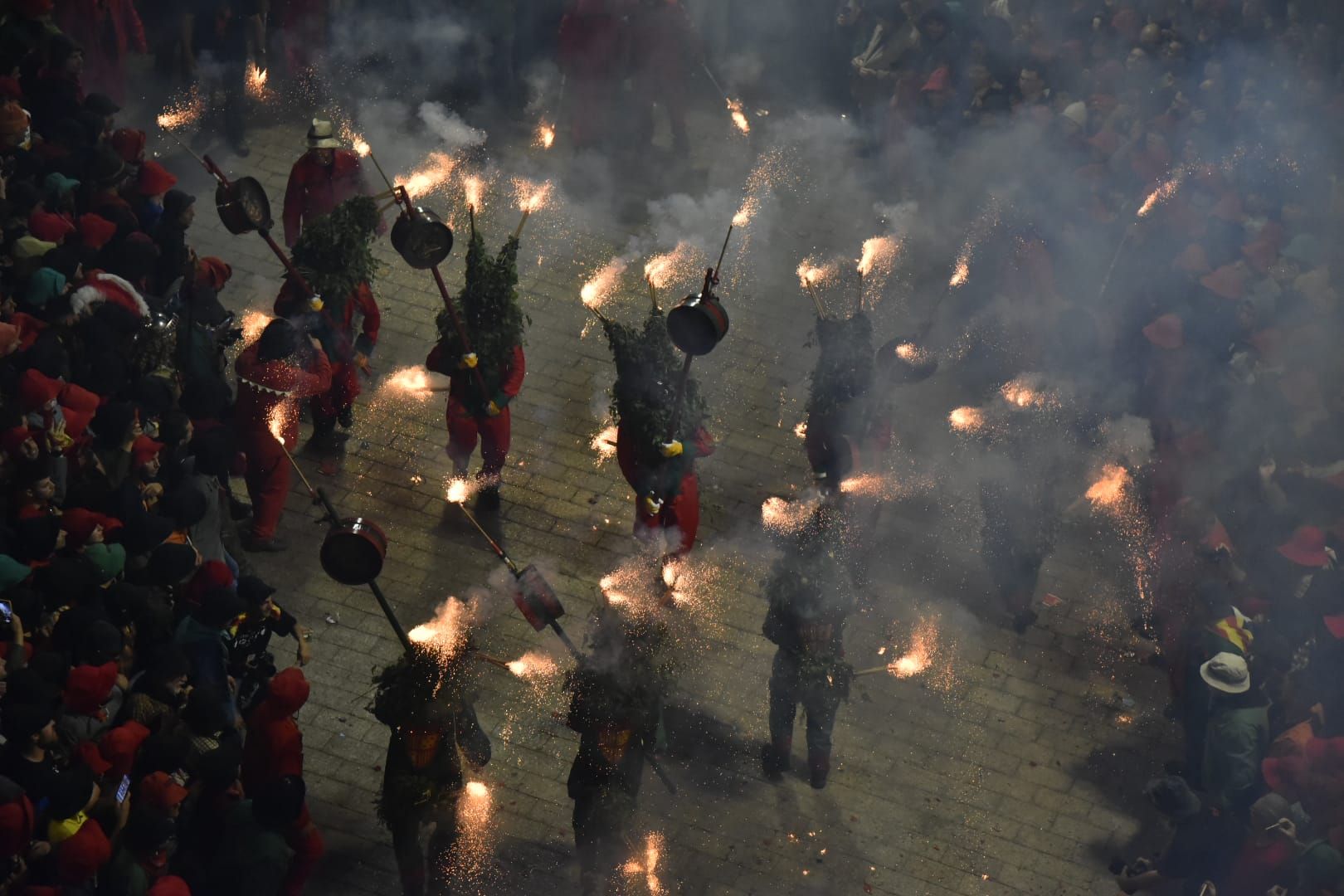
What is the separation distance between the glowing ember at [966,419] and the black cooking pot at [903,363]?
4.30 feet

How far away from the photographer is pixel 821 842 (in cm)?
984

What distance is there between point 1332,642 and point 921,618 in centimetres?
271

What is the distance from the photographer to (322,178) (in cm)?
1316

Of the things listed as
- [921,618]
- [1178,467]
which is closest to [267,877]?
[921,618]

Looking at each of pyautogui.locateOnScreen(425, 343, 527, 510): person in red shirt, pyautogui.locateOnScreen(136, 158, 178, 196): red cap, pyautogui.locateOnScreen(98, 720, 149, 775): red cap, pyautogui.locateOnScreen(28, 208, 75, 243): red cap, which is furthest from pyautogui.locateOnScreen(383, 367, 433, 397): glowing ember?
pyautogui.locateOnScreen(98, 720, 149, 775): red cap

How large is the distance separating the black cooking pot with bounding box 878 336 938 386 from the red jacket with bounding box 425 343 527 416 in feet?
8.69

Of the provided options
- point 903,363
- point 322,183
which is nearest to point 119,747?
point 903,363

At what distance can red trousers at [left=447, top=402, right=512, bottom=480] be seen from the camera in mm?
11586

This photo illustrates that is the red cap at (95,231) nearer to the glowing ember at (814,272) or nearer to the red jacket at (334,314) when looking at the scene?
the red jacket at (334,314)

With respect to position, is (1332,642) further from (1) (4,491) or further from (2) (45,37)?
(2) (45,37)

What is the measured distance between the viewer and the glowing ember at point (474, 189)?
15.2 metres

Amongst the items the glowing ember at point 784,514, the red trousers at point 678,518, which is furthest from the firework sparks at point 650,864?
the glowing ember at point 784,514

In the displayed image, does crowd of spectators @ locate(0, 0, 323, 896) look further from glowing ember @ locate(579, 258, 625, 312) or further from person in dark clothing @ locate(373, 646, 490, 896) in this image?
glowing ember @ locate(579, 258, 625, 312)

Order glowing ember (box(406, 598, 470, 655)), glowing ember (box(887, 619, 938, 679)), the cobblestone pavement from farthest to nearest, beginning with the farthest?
glowing ember (box(887, 619, 938, 679)) < the cobblestone pavement < glowing ember (box(406, 598, 470, 655))
